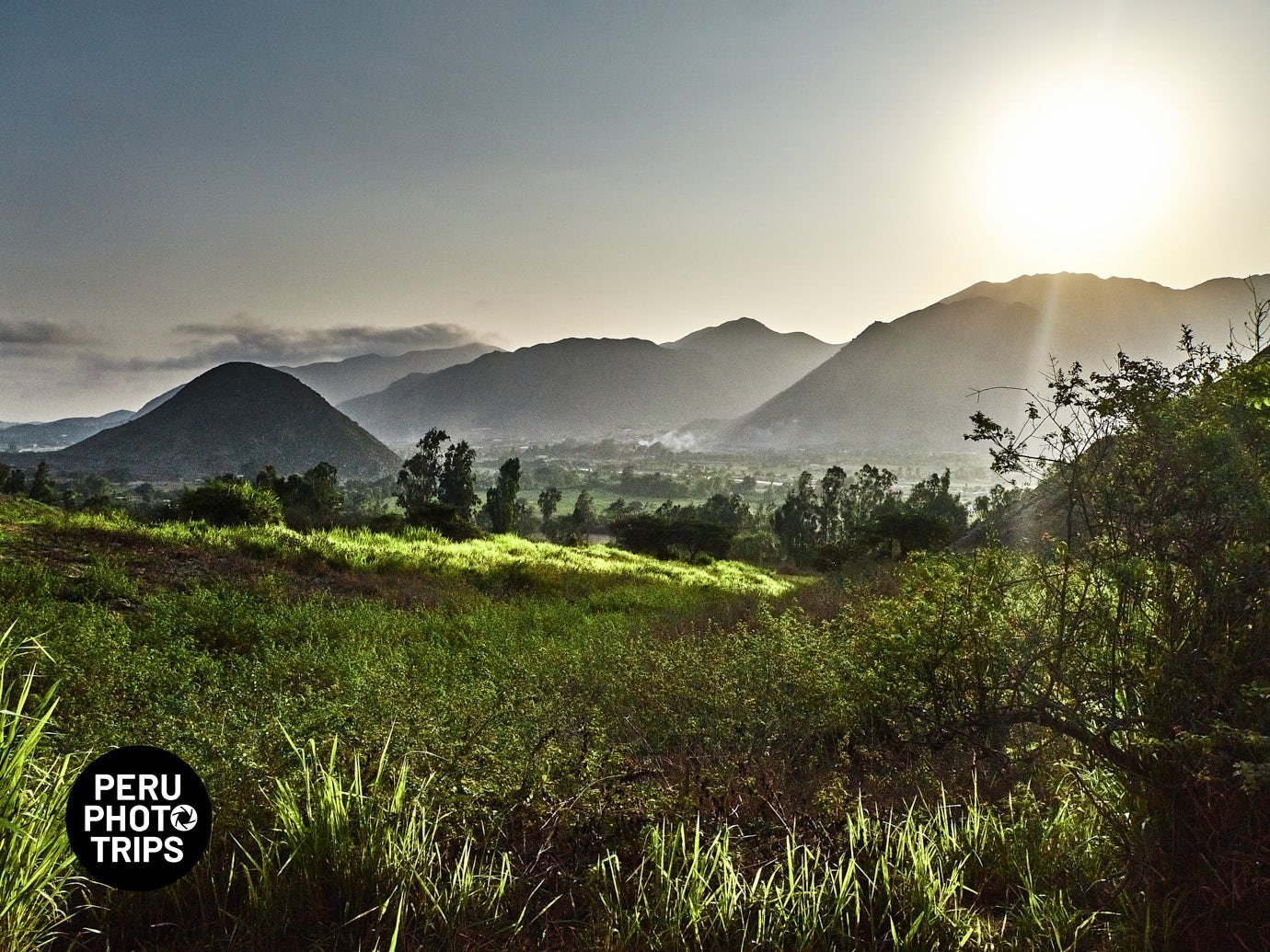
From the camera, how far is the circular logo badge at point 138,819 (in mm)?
2754

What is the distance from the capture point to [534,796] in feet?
11.1

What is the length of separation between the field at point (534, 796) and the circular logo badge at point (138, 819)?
9 centimetres

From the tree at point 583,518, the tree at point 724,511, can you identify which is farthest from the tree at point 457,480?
the tree at point 724,511

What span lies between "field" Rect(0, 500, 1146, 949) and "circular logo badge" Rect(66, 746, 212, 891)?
89 millimetres

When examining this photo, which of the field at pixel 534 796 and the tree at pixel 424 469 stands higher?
the tree at pixel 424 469

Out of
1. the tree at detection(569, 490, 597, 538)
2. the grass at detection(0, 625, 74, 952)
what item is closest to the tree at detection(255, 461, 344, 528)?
the grass at detection(0, 625, 74, 952)

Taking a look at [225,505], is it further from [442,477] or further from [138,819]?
[442,477]

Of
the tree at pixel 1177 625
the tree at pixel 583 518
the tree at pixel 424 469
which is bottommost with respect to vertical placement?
the tree at pixel 583 518

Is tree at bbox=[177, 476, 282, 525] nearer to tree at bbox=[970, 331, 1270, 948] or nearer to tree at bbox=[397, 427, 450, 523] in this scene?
tree at bbox=[970, 331, 1270, 948]

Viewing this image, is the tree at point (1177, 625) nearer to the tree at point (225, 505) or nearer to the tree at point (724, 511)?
the tree at point (225, 505)

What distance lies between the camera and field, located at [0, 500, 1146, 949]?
2.62 m

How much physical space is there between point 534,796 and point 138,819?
178cm

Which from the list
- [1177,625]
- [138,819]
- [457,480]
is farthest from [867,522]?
[138,819]

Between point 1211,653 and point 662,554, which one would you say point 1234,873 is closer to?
point 1211,653
